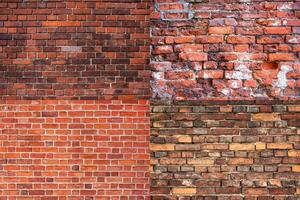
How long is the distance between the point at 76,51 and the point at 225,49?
5.47 feet

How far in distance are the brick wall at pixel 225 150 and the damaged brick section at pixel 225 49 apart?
0.14 meters

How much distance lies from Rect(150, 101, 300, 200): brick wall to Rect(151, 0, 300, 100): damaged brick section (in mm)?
138

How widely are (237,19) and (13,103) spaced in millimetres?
2513

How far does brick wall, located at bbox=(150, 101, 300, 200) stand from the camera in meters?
3.46

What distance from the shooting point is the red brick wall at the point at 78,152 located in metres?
4.15

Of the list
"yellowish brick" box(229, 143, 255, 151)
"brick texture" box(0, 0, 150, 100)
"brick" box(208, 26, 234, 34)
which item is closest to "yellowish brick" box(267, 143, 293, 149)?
"yellowish brick" box(229, 143, 255, 151)

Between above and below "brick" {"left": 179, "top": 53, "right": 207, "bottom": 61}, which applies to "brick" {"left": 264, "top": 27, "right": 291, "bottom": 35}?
above

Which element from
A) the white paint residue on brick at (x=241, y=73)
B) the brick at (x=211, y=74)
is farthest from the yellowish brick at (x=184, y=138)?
the white paint residue on brick at (x=241, y=73)

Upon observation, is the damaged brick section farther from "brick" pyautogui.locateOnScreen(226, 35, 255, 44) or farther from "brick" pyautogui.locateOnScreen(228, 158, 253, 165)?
"brick" pyautogui.locateOnScreen(228, 158, 253, 165)

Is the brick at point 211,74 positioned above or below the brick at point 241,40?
below

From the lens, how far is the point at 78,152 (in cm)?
417

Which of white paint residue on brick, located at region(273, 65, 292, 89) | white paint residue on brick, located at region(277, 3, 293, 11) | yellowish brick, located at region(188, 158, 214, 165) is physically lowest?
yellowish brick, located at region(188, 158, 214, 165)

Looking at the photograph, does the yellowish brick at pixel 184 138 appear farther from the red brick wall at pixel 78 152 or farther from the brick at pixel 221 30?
the brick at pixel 221 30

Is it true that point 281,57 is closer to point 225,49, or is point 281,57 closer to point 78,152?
point 225,49
